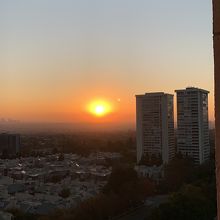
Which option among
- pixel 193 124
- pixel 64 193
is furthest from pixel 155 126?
pixel 64 193

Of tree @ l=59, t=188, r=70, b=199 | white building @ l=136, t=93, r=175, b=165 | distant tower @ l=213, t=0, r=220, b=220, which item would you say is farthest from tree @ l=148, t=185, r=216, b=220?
white building @ l=136, t=93, r=175, b=165

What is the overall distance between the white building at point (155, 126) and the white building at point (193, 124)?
2.12 feet

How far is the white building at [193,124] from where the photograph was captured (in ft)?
62.2

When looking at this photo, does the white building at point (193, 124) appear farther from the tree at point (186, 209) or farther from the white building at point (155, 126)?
the tree at point (186, 209)

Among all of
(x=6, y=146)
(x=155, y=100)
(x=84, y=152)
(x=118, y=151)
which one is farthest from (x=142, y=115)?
(x=6, y=146)

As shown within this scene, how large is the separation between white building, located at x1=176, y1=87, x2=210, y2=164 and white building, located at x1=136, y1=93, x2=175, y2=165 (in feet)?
2.12

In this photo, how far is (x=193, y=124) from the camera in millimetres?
19844

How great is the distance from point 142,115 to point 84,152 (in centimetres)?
748

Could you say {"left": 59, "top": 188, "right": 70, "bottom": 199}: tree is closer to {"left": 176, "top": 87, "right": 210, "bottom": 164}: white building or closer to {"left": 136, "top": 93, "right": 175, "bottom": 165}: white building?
{"left": 136, "top": 93, "right": 175, "bottom": 165}: white building

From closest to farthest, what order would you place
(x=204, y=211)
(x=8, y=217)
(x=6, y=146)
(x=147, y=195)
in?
1. (x=8, y=217)
2. (x=204, y=211)
3. (x=147, y=195)
4. (x=6, y=146)

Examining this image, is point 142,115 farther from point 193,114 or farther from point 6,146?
point 6,146

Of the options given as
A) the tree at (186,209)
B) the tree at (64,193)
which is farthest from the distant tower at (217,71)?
the tree at (64,193)

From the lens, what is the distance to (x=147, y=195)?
11.3 metres

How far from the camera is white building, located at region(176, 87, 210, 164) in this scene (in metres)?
19.0
